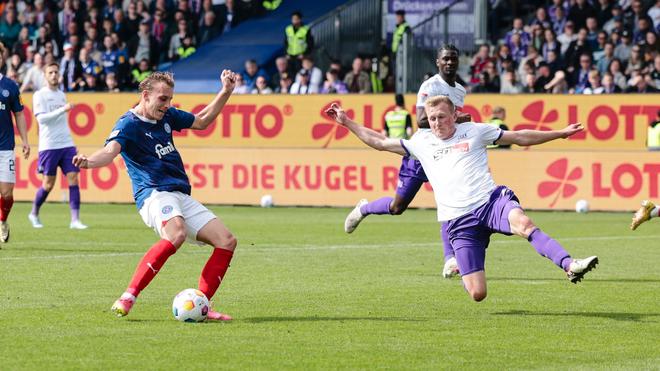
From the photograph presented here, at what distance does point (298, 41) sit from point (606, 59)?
7.34 meters

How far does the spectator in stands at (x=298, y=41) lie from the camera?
101ft

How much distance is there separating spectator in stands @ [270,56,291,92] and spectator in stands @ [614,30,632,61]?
7.33 m

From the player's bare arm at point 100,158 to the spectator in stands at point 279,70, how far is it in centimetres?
2005

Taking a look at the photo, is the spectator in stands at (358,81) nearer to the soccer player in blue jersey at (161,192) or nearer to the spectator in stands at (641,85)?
the spectator in stands at (641,85)

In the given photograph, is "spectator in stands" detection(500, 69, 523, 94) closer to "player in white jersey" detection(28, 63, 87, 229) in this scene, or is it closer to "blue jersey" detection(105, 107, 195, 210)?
"player in white jersey" detection(28, 63, 87, 229)

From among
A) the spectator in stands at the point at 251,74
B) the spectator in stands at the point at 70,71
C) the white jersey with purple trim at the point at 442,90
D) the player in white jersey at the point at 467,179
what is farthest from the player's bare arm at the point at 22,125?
the spectator in stands at the point at 70,71

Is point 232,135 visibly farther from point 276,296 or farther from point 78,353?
point 78,353

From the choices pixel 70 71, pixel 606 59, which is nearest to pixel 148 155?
pixel 606 59

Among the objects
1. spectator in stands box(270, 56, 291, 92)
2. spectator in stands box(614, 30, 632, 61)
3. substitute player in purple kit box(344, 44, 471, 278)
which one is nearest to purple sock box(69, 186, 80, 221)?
substitute player in purple kit box(344, 44, 471, 278)

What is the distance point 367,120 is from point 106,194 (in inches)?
222

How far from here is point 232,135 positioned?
28.9m

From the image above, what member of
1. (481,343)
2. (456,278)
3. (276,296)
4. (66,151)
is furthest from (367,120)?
(481,343)

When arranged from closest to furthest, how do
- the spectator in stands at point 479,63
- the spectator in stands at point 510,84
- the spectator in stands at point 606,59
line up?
the spectator in stands at point 606,59
the spectator in stands at point 510,84
the spectator in stands at point 479,63

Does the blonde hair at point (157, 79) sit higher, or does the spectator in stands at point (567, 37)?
the blonde hair at point (157, 79)
